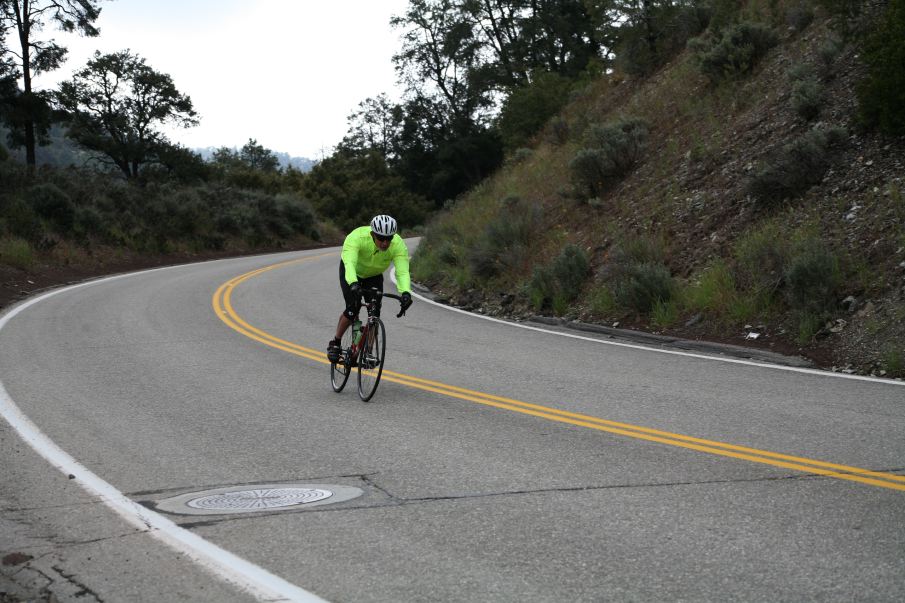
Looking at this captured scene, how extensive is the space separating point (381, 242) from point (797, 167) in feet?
27.8

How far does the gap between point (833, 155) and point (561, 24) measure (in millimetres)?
37705

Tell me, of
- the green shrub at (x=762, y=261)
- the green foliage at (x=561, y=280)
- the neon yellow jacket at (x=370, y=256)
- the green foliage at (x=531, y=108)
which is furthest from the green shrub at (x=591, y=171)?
the green foliage at (x=531, y=108)

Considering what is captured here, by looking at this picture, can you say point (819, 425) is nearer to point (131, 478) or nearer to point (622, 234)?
point (131, 478)

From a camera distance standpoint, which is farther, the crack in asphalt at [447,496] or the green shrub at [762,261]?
the green shrub at [762,261]

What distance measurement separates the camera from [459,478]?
6.34 metres

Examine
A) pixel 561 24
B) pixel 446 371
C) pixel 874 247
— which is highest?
pixel 561 24

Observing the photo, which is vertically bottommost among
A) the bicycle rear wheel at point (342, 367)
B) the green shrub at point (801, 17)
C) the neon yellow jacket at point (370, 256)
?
the bicycle rear wheel at point (342, 367)

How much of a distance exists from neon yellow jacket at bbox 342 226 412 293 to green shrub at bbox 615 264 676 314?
5.65 meters

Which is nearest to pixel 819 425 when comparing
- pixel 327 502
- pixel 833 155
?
pixel 327 502

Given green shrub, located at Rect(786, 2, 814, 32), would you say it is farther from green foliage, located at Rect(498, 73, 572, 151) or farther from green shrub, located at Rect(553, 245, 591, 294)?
green foliage, located at Rect(498, 73, 572, 151)

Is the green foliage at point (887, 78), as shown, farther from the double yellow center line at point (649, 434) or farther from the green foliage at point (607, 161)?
the double yellow center line at point (649, 434)

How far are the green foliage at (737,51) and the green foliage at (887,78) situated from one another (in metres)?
6.20

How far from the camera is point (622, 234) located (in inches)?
688

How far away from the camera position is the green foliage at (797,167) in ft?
48.4
